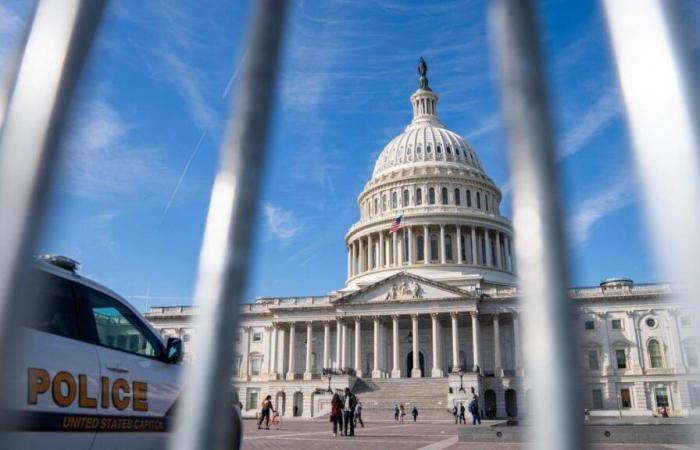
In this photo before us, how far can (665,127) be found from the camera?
0.78m

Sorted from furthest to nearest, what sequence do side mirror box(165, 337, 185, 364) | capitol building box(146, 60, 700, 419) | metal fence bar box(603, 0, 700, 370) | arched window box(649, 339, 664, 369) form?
arched window box(649, 339, 664, 369)
capitol building box(146, 60, 700, 419)
side mirror box(165, 337, 185, 364)
metal fence bar box(603, 0, 700, 370)

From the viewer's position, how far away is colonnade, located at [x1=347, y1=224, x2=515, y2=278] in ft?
232

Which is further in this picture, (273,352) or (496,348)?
(273,352)

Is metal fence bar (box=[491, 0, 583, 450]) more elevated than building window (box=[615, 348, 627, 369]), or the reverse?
building window (box=[615, 348, 627, 369])

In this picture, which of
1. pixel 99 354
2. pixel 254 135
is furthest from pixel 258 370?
pixel 254 135

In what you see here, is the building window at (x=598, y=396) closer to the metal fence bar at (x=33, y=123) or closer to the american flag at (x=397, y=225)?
the american flag at (x=397, y=225)

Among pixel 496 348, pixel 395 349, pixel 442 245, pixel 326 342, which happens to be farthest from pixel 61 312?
pixel 442 245

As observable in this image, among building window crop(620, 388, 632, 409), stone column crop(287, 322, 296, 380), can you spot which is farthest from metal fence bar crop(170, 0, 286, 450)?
stone column crop(287, 322, 296, 380)

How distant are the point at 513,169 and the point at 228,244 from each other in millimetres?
516

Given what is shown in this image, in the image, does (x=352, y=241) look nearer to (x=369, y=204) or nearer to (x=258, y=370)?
(x=369, y=204)

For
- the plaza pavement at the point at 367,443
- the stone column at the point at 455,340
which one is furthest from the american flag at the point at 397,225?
the plaza pavement at the point at 367,443

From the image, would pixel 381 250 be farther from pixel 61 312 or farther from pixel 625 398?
pixel 61 312

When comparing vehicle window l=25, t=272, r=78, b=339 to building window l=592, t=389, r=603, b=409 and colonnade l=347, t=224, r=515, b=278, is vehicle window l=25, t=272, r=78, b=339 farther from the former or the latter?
colonnade l=347, t=224, r=515, b=278

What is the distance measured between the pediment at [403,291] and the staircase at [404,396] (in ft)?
29.7
